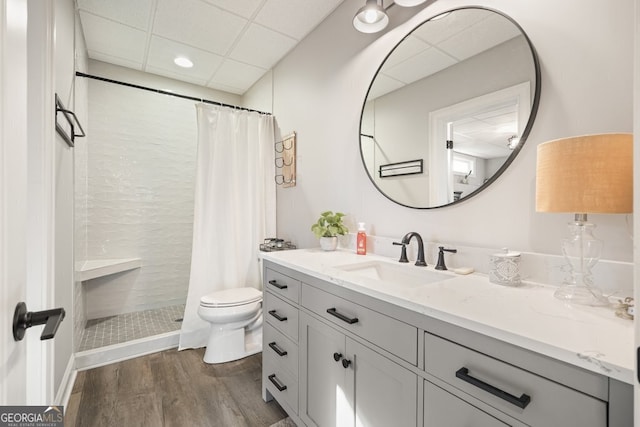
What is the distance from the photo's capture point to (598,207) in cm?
76

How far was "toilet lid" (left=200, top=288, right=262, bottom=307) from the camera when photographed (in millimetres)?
2020

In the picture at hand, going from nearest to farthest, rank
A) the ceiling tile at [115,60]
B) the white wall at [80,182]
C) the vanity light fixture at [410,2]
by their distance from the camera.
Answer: the vanity light fixture at [410,2] < the white wall at [80,182] < the ceiling tile at [115,60]

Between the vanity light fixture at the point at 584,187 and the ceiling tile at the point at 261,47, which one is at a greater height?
the ceiling tile at the point at 261,47

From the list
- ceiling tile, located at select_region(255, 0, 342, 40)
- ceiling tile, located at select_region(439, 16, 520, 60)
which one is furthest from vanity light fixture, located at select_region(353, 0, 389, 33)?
ceiling tile, located at select_region(255, 0, 342, 40)

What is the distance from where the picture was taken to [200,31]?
2225 mm

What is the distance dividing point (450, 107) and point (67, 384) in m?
2.72

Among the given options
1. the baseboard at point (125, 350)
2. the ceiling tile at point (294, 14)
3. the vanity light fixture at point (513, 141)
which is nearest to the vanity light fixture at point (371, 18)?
the ceiling tile at point (294, 14)

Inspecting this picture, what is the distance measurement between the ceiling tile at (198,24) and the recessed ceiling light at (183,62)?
306 mm

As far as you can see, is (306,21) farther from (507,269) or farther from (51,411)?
(51,411)

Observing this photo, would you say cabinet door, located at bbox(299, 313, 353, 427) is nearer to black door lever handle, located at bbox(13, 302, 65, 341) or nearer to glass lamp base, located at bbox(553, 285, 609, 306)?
glass lamp base, located at bbox(553, 285, 609, 306)

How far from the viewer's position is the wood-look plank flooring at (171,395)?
1.49 meters

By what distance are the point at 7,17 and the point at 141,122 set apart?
2808 mm

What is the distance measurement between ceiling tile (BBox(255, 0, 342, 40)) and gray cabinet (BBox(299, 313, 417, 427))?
2.04m

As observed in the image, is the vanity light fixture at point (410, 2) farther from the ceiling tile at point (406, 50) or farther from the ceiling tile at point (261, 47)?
the ceiling tile at point (261, 47)
